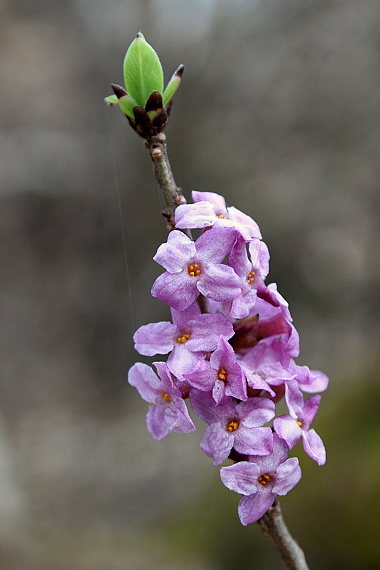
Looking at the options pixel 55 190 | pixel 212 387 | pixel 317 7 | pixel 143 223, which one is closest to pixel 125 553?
pixel 212 387

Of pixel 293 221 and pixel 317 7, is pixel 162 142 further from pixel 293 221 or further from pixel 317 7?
pixel 317 7

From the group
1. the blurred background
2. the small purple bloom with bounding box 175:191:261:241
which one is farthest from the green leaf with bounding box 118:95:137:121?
the blurred background

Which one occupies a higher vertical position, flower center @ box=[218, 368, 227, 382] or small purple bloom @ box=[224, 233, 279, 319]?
small purple bloom @ box=[224, 233, 279, 319]

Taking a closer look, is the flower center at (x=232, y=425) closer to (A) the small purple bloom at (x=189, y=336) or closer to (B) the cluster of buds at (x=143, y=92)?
(A) the small purple bloom at (x=189, y=336)

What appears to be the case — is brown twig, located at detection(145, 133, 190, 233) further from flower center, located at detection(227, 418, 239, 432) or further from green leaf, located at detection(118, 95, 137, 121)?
flower center, located at detection(227, 418, 239, 432)

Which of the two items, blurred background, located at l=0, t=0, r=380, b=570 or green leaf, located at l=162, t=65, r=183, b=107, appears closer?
green leaf, located at l=162, t=65, r=183, b=107

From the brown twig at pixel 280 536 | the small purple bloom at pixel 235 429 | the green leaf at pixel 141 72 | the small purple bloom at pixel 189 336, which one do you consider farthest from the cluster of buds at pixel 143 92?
the brown twig at pixel 280 536
